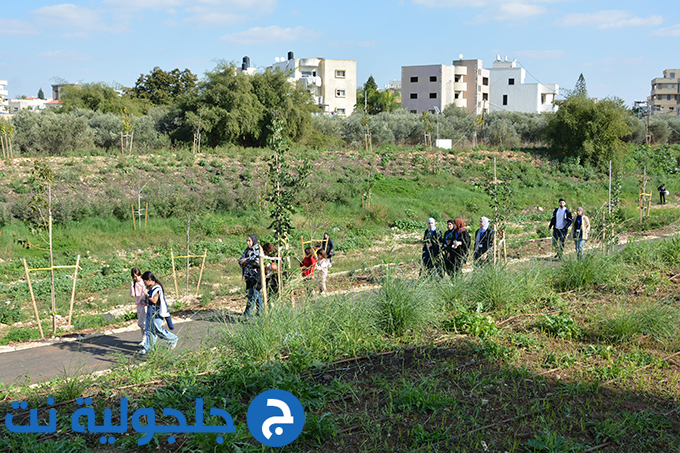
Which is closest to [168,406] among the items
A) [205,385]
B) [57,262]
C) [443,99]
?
[205,385]

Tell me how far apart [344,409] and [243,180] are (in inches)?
862

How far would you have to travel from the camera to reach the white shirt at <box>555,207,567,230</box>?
13188mm

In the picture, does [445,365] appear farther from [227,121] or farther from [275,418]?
[227,121]

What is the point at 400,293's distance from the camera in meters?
7.32

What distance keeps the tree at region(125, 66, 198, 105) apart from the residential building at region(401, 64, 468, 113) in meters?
26.5

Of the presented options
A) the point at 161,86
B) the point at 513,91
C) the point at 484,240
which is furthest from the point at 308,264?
the point at 513,91

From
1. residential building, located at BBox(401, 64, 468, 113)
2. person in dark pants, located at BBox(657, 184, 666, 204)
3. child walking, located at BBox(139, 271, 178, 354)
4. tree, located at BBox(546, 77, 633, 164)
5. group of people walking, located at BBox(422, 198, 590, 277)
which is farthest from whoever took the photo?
residential building, located at BBox(401, 64, 468, 113)

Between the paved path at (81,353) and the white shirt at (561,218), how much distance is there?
8.73 m

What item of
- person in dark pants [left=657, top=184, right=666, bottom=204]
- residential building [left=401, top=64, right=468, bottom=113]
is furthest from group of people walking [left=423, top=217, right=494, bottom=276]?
residential building [left=401, top=64, right=468, bottom=113]

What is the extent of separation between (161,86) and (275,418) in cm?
5472

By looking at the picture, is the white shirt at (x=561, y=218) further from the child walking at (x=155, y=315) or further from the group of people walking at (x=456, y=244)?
the child walking at (x=155, y=315)

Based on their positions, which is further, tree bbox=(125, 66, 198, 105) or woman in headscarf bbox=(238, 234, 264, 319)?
tree bbox=(125, 66, 198, 105)

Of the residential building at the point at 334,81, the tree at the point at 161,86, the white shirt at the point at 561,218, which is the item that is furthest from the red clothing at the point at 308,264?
the residential building at the point at 334,81

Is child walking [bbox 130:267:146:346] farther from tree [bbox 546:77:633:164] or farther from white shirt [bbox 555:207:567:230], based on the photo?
tree [bbox 546:77:633:164]
